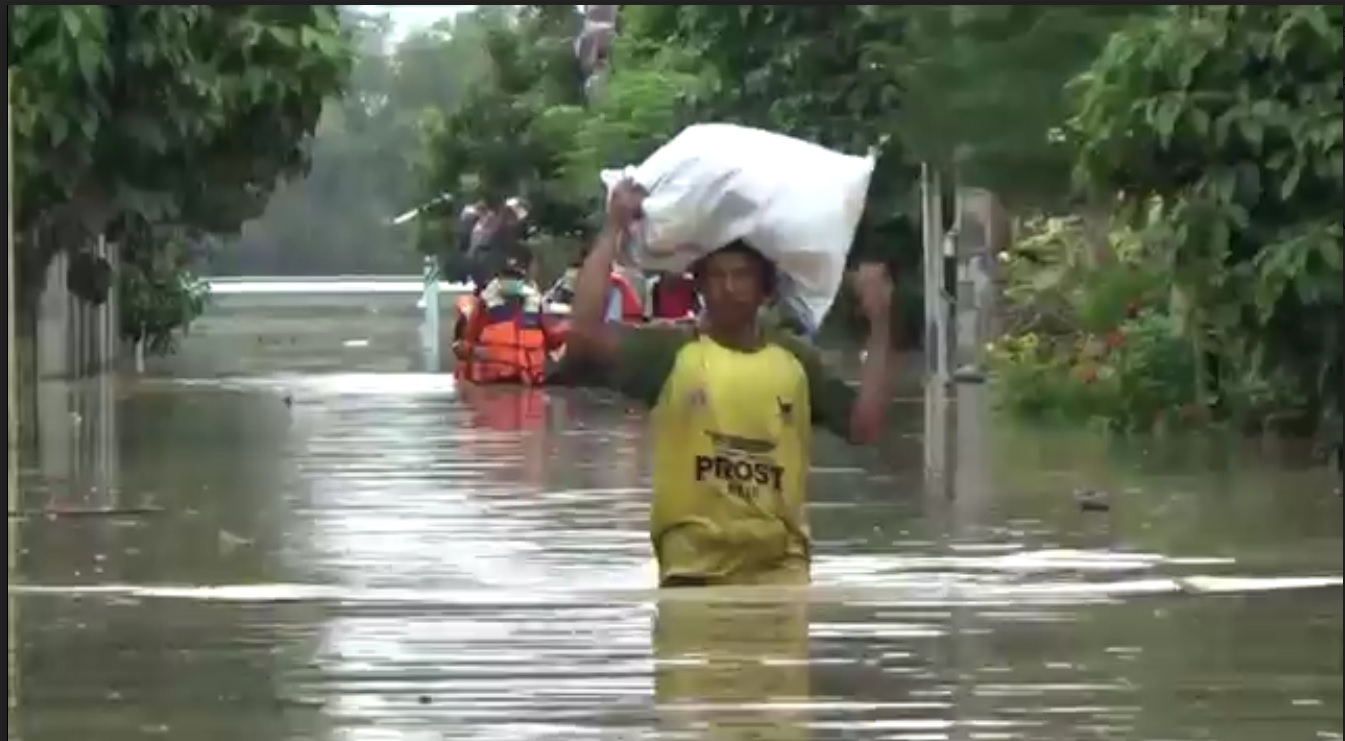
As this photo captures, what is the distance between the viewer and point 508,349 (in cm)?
3309

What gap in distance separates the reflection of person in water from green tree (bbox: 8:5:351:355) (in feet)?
24.4

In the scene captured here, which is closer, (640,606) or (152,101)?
(640,606)

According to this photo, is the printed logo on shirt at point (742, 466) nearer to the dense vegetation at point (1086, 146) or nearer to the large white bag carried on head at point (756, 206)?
the large white bag carried on head at point (756, 206)

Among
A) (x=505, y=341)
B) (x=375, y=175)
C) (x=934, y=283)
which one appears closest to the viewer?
(x=934, y=283)

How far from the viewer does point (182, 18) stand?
17641mm

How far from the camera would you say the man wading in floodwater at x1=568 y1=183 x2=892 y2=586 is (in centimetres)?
917

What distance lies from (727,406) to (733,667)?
2.21 ft

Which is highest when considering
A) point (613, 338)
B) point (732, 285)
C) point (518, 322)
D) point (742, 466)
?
point (732, 285)

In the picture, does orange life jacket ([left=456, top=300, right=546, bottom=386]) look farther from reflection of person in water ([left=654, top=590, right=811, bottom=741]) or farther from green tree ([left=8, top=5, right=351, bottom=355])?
reflection of person in water ([left=654, top=590, right=811, bottom=741])

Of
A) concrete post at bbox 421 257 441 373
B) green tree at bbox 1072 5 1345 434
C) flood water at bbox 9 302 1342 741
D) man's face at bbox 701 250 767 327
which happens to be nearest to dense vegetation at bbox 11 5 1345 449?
green tree at bbox 1072 5 1345 434

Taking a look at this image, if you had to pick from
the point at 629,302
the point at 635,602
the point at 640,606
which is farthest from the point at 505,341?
the point at 640,606

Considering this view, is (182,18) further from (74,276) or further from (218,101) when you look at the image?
(74,276)

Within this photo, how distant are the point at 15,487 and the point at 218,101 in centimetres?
223

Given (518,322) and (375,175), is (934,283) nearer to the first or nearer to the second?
(518,322)
